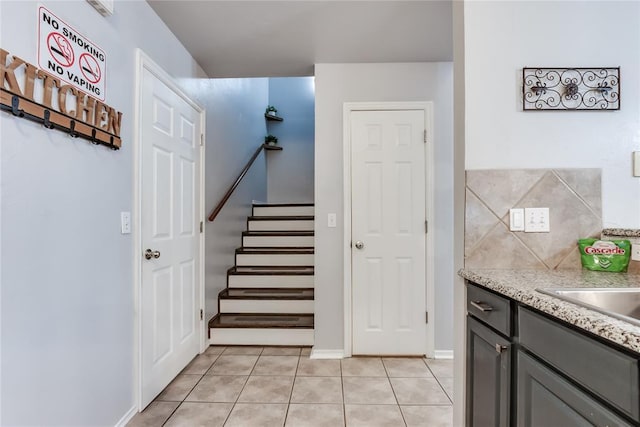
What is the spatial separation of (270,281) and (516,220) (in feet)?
8.07

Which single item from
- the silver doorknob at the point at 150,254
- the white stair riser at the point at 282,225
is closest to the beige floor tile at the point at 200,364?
the silver doorknob at the point at 150,254

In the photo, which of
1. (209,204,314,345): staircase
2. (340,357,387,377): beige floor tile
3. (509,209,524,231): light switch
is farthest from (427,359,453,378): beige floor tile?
(509,209,524,231): light switch

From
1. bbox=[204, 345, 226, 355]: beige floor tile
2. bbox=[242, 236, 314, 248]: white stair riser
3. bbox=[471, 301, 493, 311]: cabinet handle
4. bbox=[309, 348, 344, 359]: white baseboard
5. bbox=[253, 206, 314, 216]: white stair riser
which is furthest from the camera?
bbox=[253, 206, 314, 216]: white stair riser

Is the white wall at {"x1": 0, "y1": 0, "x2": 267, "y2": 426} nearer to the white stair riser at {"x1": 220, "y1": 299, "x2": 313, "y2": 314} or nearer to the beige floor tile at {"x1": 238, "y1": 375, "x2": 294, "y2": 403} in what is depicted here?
the beige floor tile at {"x1": 238, "y1": 375, "x2": 294, "y2": 403}

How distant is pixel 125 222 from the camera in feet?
5.97

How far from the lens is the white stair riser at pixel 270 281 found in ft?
11.3

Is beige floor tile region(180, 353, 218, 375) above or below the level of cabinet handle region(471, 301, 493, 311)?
below

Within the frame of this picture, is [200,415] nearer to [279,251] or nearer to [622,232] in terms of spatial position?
[279,251]

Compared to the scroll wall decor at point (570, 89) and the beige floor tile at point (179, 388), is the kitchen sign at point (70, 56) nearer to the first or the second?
the beige floor tile at point (179, 388)

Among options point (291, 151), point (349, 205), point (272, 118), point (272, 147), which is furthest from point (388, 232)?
point (272, 118)

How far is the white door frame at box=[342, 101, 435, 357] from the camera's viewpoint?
278cm

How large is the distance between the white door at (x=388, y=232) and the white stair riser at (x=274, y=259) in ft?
3.22

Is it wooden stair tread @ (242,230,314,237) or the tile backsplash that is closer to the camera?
the tile backsplash

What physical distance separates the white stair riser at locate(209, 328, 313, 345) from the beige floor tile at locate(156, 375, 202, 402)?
0.55 meters
